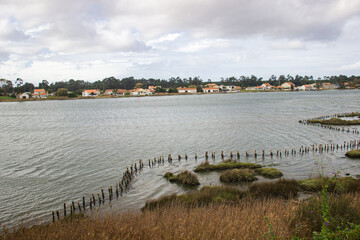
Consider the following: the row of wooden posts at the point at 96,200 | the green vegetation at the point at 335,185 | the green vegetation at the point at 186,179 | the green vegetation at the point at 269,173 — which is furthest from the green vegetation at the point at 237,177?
the row of wooden posts at the point at 96,200

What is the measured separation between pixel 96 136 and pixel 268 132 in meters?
30.8

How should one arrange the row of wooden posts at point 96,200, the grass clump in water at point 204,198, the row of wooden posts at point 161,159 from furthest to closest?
1. the row of wooden posts at point 161,159
2. the row of wooden posts at point 96,200
3. the grass clump in water at point 204,198

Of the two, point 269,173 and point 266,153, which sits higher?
point 269,173

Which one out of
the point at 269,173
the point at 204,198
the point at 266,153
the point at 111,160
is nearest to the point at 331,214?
the point at 204,198

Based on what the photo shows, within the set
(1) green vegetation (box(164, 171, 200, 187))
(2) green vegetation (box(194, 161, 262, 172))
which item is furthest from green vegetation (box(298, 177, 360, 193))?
(1) green vegetation (box(164, 171, 200, 187))

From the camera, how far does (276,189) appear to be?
60.6ft

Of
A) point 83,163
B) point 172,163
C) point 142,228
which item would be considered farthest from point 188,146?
point 142,228

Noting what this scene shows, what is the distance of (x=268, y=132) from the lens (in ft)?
150

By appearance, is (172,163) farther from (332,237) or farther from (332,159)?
(332,237)

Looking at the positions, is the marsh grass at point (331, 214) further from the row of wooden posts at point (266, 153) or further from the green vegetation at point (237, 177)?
the row of wooden posts at point (266, 153)

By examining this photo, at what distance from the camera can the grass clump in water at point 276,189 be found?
17.8 metres

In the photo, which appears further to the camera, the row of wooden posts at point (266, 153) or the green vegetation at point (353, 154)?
the row of wooden posts at point (266, 153)

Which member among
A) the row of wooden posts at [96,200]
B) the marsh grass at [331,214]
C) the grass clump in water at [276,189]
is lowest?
the row of wooden posts at [96,200]

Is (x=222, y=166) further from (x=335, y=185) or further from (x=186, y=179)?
(x=335, y=185)
